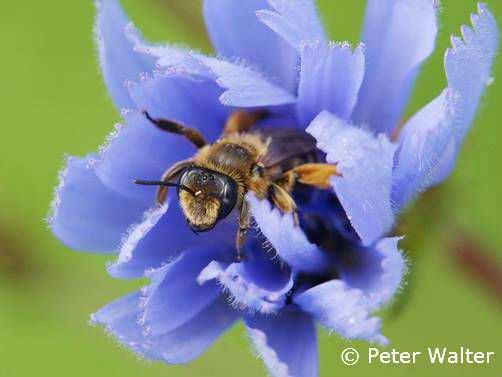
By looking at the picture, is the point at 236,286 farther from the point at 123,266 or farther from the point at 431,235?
the point at 431,235

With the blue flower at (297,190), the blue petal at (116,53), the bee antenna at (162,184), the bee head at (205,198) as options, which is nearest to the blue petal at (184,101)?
the blue flower at (297,190)

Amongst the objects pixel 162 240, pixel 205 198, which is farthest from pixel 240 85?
pixel 162 240

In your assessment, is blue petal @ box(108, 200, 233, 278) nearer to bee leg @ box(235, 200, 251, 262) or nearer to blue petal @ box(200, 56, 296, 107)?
bee leg @ box(235, 200, 251, 262)

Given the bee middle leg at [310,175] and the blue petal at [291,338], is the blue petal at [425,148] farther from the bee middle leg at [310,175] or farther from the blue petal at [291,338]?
the blue petal at [291,338]

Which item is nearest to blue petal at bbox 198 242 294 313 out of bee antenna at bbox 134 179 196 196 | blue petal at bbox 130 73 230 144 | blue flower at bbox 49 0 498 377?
blue flower at bbox 49 0 498 377

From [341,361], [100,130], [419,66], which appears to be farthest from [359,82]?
A: [100,130]
